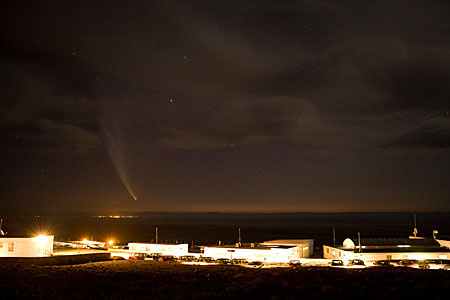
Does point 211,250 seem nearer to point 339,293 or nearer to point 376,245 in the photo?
point 376,245

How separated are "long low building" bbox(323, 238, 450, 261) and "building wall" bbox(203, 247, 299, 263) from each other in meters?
5.06

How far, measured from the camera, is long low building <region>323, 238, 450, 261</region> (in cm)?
3934

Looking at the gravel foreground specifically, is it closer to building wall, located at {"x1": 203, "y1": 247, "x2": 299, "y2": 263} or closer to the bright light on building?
the bright light on building

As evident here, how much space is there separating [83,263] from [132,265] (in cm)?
436

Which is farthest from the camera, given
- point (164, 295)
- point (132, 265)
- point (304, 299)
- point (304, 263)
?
→ point (304, 263)

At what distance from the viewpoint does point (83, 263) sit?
3484 centimetres

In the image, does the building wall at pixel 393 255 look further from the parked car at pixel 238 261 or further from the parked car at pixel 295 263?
the parked car at pixel 238 261

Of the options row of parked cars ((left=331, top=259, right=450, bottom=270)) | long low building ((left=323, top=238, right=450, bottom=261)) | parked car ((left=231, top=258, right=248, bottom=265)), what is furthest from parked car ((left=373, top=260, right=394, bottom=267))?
parked car ((left=231, top=258, right=248, bottom=265))

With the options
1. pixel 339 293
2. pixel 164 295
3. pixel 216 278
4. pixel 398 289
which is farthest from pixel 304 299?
pixel 216 278

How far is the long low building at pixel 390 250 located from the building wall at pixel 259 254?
506 centimetres

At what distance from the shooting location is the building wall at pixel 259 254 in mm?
40312

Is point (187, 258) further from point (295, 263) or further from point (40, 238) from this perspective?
point (40, 238)

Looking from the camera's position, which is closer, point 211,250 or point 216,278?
point 216,278

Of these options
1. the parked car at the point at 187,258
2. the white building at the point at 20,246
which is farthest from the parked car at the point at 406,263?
the white building at the point at 20,246
